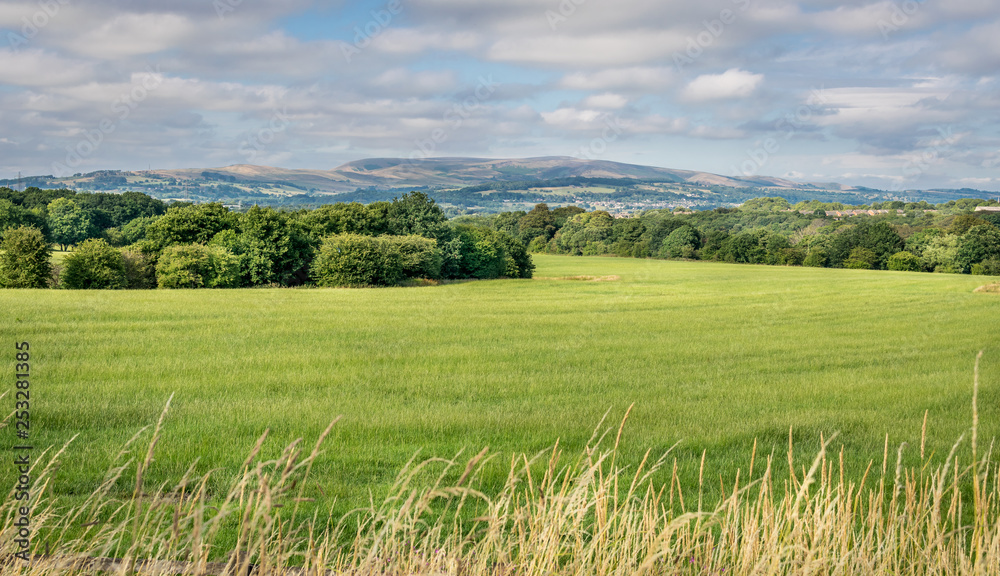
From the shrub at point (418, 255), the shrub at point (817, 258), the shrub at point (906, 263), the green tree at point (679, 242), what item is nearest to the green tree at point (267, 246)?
the shrub at point (418, 255)

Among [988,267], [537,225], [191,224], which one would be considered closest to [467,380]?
[191,224]

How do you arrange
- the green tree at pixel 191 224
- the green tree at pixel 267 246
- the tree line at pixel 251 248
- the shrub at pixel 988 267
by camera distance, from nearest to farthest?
the tree line at pixel 251 248 < the green tree at pixel 191 224 < the green tree at pixel 267 246 < the shrub at pixel 988 267

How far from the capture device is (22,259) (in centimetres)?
4075

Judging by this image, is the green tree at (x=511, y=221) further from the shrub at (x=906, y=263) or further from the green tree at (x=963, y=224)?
the green tree at (x=963, y=224)

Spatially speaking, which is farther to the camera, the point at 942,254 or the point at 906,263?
the point at 906,263

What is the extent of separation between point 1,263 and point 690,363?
42407mm

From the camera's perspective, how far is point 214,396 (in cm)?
1245

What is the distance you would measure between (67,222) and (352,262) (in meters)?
43.9

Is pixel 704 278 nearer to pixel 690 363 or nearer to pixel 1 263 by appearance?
pixel 690 363

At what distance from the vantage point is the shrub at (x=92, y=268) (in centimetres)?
4153

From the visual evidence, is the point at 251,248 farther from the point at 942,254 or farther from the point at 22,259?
the point at 942,254

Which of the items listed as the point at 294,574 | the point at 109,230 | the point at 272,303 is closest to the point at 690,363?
the point at 294,574

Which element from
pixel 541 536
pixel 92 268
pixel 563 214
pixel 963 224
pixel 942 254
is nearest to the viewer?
pixel 541 536

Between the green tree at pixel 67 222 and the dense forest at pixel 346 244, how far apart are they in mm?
129
